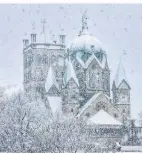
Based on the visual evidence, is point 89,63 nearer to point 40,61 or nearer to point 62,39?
point 62,39

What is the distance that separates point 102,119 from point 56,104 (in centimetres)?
43

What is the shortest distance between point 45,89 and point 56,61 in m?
0.27

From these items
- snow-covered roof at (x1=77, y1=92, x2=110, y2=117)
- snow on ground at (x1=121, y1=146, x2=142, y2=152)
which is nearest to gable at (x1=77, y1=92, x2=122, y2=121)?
snow-covered roof at (x1=77, y1=92, x2=110, y2=117)

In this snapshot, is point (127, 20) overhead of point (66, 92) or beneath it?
overhead

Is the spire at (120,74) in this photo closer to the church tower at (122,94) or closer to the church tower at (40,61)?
the church tower at (122,94)

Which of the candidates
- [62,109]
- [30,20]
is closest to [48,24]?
[30,20]

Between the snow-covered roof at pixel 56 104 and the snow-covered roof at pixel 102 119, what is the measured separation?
0.29m

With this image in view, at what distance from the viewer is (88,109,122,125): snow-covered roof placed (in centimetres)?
936

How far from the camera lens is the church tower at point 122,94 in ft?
30.8

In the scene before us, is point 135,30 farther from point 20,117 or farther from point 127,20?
point 20,117

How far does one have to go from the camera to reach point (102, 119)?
936 centimetres

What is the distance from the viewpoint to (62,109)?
940 cm

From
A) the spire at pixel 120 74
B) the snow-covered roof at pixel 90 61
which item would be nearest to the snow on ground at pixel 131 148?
the spire at pixel 120 74

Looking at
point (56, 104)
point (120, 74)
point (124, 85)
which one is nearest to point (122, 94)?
point (124, 85)
